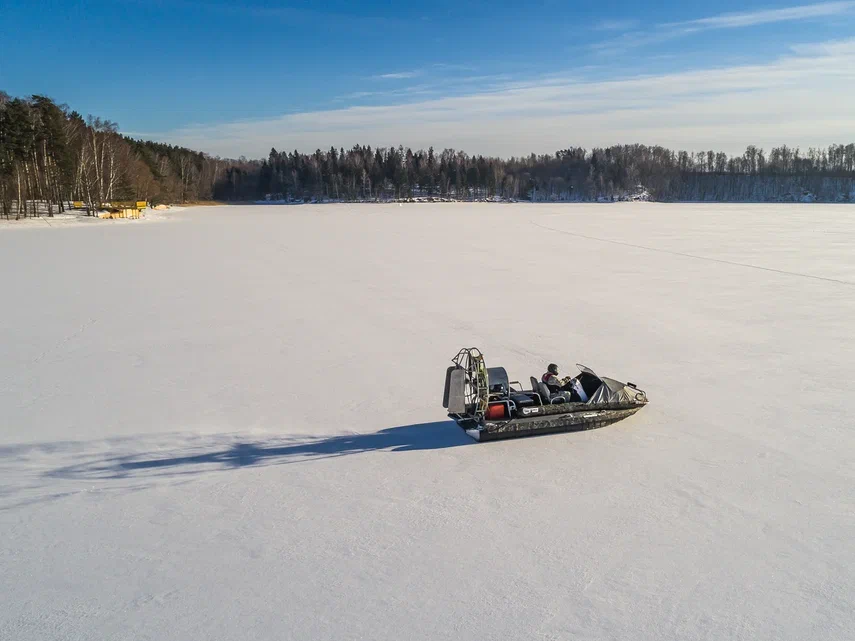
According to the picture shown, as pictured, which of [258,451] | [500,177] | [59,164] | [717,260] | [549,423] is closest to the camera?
[258,451]

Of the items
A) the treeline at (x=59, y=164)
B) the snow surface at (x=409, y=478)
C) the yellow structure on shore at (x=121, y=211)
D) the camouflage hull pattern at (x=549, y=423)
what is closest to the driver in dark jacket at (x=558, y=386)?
the camouflage hull pattern at (x=549, y=423)

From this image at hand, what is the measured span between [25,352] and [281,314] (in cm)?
477

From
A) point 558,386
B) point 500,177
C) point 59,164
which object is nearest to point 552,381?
point 558,386

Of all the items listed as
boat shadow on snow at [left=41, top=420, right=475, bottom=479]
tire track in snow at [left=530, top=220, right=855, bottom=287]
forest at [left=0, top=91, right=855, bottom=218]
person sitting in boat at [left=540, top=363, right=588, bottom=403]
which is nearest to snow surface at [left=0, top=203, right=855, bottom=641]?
boat shadow on snow at [left=41, top=420, right=475, bottom=479]

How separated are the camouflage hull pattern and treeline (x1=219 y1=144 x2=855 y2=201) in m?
107

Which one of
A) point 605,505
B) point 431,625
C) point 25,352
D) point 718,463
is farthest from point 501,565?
point 25,352

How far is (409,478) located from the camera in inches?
247

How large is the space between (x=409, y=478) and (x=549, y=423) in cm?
184

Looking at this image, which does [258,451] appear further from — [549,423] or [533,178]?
[533,178]

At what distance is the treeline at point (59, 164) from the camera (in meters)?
39.6

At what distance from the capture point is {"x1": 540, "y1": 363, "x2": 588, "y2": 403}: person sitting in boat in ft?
24.2

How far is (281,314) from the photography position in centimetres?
1355

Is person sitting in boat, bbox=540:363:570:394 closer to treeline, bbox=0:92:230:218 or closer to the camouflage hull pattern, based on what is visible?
the camouflage hull pattern

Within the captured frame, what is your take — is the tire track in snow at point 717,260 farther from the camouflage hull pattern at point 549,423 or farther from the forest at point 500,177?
the forest at point 500,177
